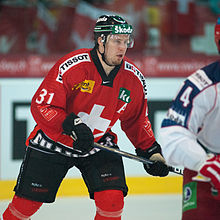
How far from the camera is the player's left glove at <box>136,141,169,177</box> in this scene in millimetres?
2791

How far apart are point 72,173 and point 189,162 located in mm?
2944

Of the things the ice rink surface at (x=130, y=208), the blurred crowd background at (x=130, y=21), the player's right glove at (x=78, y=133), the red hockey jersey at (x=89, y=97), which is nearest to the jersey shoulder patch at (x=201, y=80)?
the player's right glove at (x=78, y=133)

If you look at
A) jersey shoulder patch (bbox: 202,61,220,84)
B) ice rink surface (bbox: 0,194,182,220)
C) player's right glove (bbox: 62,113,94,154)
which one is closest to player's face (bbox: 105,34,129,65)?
player's right glove (bbox: 62,113,94,154)

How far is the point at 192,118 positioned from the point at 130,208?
246cm

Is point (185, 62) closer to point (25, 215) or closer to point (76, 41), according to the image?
point (76, 41)

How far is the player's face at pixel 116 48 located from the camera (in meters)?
2.73

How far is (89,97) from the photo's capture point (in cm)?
273

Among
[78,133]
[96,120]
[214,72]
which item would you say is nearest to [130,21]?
[96,120]

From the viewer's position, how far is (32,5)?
546 centimetres

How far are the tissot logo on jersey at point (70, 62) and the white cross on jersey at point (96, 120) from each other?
0.74 feet

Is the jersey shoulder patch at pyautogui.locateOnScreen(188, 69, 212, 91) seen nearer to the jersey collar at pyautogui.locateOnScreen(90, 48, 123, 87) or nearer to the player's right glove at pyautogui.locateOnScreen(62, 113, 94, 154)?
the player's right glove at pyautogui.locateOnScreen(62, 113, 94, 154)

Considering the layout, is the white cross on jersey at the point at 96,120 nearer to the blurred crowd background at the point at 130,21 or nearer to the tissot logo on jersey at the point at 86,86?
the tissot logo on jersey at the point at 86,86

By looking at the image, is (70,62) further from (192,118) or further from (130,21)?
(130,21)

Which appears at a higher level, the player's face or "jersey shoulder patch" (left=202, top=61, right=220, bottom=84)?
"jersey shoulder patch" (left=202, top=61, right=220, bottom=84)
